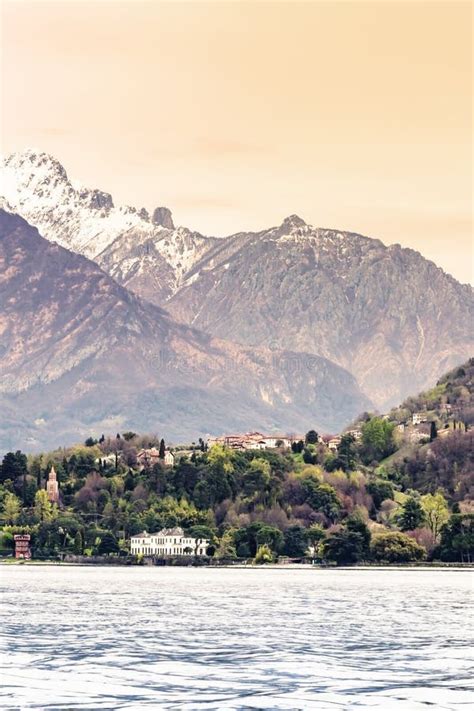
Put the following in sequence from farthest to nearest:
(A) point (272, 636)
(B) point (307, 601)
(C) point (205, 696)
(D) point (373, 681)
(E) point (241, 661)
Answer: (B) point (307, 601)
(A) point (272, 636)
(E) point (241, 661)
(D) point (373, 681)
(C) point (205, 696)

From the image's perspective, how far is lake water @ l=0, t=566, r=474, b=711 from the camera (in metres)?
69.9

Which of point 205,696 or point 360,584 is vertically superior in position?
point 360,584

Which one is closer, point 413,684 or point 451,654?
point 413,684

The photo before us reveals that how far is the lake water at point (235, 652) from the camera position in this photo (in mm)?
69938

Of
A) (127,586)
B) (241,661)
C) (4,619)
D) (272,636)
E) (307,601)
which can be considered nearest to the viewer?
(241,661)

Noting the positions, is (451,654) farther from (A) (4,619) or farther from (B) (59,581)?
(B) (59,581)

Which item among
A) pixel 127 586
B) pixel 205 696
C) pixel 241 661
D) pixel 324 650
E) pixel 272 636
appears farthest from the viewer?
pixel 127 586

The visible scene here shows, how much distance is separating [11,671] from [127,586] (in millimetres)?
93267

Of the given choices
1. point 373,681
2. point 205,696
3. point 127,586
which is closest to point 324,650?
point 373,681

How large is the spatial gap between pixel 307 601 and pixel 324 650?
4864 centimetres

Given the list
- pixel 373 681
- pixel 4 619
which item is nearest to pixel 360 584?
pixel 4 619

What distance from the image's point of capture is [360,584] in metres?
177

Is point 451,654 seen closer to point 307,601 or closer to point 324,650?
point 324,650

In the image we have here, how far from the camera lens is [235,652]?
8669 cm
